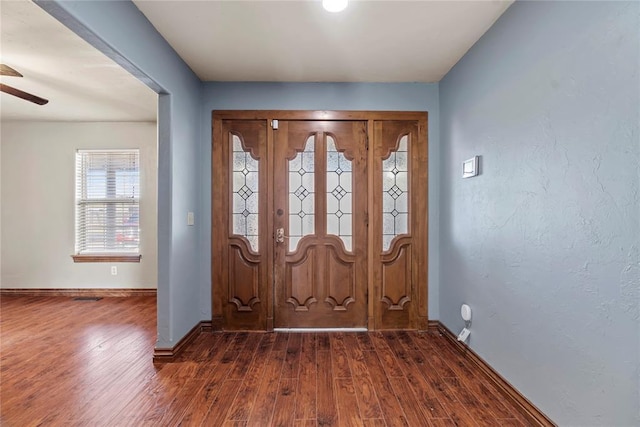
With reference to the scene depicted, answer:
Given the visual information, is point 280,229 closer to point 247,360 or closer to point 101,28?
point 247,360

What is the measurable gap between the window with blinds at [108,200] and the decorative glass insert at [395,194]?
3480 mm

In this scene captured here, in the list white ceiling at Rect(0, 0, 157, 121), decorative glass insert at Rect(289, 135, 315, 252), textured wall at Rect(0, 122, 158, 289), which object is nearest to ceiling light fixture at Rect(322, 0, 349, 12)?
decorative glass insert at Rect(289, 135, 315, 252)

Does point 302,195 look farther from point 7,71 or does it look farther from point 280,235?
point 7,71

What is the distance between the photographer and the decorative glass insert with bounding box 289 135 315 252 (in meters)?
3.13

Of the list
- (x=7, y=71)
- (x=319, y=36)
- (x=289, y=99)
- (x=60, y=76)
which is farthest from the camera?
(x=289, y=99)

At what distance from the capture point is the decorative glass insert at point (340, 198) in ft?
10.3

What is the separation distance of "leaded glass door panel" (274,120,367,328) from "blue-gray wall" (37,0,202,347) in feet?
2.69

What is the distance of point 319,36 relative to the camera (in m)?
2.29

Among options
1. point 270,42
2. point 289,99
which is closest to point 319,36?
point 270,42

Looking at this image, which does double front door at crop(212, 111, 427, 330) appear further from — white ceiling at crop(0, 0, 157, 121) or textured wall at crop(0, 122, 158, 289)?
textured wall at crop(0, 122, 158, 289)

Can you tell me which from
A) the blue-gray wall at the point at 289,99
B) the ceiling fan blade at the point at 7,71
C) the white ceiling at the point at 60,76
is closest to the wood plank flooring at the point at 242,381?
the blue-gray wall at the point at 289,99

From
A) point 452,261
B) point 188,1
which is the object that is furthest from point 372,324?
point 188,1

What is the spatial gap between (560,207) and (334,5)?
5.58 feet

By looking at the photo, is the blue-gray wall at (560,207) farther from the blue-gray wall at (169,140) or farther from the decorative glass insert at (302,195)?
the blue-gray wall at (169,140)
